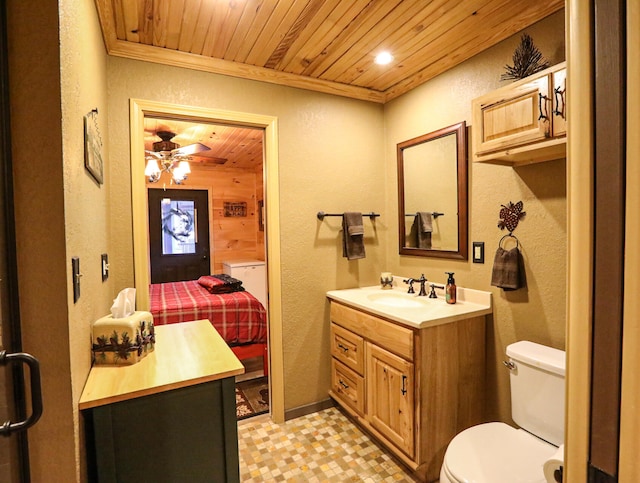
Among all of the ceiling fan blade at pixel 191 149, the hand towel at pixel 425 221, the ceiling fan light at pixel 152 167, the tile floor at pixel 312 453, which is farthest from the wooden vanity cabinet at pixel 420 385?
the ceiling fan light at pixel 152 167

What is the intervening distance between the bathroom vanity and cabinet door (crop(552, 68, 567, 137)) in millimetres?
1011

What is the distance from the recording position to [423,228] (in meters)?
2.62

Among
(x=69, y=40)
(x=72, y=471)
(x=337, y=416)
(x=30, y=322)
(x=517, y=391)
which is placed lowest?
(x=337, y=416)

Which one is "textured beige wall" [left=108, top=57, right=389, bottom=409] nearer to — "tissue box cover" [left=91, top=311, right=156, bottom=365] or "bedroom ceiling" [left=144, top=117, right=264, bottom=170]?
"bedroom ceiling" [left=144, top=117, right=264, bottom=170]

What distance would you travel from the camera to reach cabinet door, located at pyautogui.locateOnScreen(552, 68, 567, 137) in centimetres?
148

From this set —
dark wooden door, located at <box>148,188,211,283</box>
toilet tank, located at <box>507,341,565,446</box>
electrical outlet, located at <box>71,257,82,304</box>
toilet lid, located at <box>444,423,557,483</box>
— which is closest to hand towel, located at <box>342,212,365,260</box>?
toilet tank, located at <box>507,341,565,446</box>

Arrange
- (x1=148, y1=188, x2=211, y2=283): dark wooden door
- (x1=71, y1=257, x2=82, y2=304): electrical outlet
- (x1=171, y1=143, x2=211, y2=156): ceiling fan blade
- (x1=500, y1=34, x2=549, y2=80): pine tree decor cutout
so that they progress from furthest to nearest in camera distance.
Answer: (x1=148, y1=188, x2=211, y2=283): dark wooden door, (x1=171, y1=143, x2=211, y2=156): ceiling fan blade, (x1=500, y1=34, x2=549, y2=80): pine tree decor cutout, (x1=71, y1=257, x2=82, y2=304): electrical outlet

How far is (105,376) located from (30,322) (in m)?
0.48

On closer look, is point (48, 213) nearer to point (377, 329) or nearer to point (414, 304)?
point (377, 329)

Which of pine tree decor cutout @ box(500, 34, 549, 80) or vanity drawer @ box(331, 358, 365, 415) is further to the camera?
vanity drawer @ box(331, 358, 365, 415)

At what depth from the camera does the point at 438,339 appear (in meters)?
1.93

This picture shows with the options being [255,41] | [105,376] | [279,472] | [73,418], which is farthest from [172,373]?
[255,41]

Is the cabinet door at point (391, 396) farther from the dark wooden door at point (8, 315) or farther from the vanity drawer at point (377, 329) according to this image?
the dark wooden door at point (8, 315)

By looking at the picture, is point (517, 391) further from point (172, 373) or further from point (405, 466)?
point (172, 373)
